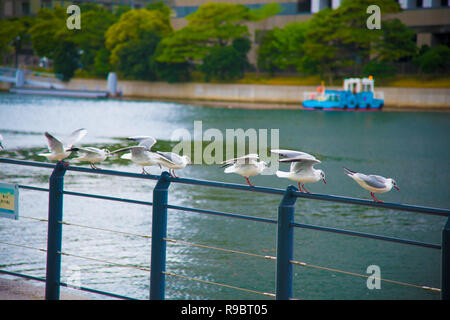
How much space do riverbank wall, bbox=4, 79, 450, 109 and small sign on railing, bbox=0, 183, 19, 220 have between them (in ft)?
141

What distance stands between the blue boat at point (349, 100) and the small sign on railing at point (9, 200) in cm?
3979

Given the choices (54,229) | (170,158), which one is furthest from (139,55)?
(54,229)

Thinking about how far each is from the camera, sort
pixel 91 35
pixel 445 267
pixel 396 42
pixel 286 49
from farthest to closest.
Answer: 1. pixel 91 35
2. pixel 286 49
3. pixel 396 42
4. pixel 445 267

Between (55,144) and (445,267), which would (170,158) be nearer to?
(55,144)

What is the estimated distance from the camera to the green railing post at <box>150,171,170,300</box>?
3.78 metres

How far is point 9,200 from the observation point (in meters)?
4.25

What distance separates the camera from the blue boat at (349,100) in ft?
143

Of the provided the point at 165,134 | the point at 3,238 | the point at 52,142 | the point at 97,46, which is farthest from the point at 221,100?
the point at 52,142

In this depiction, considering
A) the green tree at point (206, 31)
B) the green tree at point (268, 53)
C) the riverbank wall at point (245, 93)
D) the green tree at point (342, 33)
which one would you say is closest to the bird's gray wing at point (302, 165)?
the green tree at point (342, 33)

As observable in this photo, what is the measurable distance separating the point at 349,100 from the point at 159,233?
134 feet

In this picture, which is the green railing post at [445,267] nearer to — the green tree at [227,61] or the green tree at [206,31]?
the green tree at [227,61]

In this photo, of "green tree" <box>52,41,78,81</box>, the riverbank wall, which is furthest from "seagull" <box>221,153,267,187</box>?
"green tree" <box>52,41,78,81</box>

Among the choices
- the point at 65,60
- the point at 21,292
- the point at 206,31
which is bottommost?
the point at 21,292
